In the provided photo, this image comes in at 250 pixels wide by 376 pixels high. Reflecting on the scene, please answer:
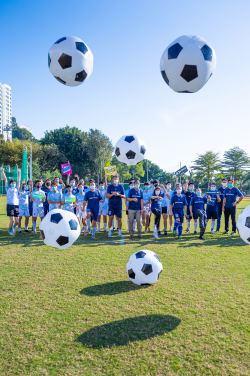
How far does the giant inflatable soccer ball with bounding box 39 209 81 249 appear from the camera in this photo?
14.2ft

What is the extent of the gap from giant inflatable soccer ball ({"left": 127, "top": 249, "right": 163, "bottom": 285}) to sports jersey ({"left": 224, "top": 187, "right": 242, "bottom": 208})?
6036mm

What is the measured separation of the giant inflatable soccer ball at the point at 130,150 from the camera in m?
6.04

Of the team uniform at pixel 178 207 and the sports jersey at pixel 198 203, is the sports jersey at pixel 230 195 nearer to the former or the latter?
the sports jersey at pixel 198 203

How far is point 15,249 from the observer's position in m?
Result: 7.05

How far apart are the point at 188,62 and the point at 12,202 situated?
289 inches

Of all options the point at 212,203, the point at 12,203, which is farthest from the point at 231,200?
the point at 12,203

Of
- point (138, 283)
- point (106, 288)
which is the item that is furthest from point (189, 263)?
point (106, 288)

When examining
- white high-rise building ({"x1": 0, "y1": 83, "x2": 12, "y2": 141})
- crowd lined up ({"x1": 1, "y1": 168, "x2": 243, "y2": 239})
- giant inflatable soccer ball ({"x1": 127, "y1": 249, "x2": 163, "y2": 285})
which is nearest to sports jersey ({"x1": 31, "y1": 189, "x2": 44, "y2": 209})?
crowd lined up ({"x1": 1, "y1": 168, "x2": 243, "y2": 239})

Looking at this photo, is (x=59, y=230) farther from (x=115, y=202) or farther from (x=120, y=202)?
(x=120, y=202)

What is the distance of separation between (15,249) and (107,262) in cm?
286

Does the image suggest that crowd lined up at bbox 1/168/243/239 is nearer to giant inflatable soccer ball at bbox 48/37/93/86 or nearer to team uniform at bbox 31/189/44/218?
team uniform at bbox 31/189/44/218

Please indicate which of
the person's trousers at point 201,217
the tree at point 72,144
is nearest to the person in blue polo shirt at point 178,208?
the person's trousers at point 201,217

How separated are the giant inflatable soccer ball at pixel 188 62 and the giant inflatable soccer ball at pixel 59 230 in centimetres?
291

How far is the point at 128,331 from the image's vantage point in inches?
123
